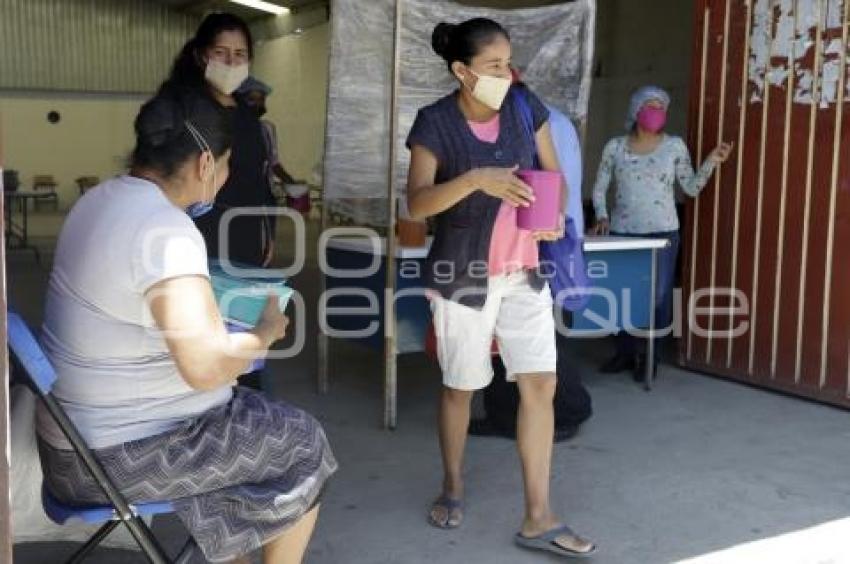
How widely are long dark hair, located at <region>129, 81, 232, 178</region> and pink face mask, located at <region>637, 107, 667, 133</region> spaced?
2.92 m

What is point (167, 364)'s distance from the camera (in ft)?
6.03

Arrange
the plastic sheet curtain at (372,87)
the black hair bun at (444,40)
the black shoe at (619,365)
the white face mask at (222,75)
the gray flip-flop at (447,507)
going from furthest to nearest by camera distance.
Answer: the black shoe at (619,365)
the plastic sheet curtain at (372,87)
the white face mask at (222,75)
the gray flip-flop at (447,507)
the black hair bun at (444,40)

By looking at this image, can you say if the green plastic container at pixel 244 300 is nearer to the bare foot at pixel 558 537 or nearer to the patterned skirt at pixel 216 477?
the patterned skirt at pixel 216 477

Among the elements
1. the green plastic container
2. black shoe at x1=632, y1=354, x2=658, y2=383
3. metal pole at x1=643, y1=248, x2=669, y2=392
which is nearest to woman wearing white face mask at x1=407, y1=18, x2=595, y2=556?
the green plastic container

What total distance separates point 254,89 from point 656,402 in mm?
2265

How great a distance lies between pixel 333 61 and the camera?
411cm

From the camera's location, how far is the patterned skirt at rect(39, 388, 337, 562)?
1.81 metres

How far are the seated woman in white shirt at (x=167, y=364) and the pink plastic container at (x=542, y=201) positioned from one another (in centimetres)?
73

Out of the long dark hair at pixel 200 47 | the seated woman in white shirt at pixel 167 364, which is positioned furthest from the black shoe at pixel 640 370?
the seated woman in white shirt at pixel 167 364

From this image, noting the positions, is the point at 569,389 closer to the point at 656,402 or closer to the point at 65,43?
the point at 656,402

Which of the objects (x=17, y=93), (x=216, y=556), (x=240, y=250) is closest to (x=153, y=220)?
(x=216, y=556)

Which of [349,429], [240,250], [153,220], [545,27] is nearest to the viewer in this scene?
[153,220]

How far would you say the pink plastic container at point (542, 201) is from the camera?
228cm

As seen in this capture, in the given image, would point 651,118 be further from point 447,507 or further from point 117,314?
point 117,314
